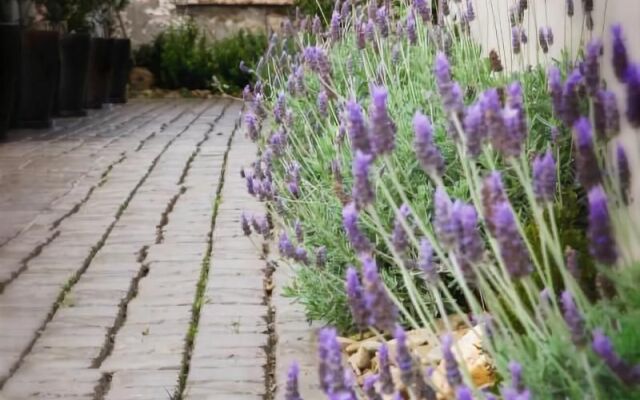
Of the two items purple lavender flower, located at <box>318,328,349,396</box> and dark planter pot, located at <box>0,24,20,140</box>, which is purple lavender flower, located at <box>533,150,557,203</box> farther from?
dark planter pot, located at <box>0,24,20,140</box>

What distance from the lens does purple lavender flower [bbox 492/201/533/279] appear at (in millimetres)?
1598

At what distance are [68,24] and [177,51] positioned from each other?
14.3 ft

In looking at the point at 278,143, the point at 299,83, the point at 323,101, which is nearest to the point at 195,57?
the point at 299,83

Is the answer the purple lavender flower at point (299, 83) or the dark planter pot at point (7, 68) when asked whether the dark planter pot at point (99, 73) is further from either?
the purple lavender flower at point (299, 83)

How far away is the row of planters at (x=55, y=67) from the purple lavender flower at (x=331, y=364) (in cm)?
830

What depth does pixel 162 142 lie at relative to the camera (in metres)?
9.80

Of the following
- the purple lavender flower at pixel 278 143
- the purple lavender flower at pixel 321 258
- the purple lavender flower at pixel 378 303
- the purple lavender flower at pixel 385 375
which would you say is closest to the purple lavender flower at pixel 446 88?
the purple lavender flower at pixel 378 303

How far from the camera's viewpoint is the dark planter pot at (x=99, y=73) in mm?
13787

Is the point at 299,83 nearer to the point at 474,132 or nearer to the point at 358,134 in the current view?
the point at 358,134

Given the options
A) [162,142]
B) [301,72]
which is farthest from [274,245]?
[162,142]

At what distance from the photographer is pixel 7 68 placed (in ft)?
32.2

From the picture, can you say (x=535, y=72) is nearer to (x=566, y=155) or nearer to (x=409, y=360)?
(x=566, y=155)

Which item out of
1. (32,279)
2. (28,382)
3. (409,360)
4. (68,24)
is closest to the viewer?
(409,360)

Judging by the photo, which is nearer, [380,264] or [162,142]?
[380,264]
